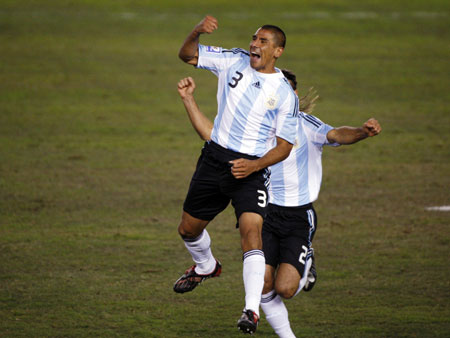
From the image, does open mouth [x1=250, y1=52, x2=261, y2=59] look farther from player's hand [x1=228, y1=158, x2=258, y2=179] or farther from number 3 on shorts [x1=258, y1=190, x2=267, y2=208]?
number 3 on shorts [x1=258, y1=190, x2=267, y2=208]

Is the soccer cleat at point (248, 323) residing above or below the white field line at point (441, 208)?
above

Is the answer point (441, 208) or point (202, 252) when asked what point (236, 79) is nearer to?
point (202, 252)

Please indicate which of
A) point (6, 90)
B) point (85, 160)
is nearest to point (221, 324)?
point (85, 160)

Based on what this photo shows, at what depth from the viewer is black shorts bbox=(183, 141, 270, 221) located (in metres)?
8.00

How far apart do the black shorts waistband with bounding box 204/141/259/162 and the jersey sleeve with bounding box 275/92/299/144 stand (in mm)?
370

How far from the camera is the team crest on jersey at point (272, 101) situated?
26.5 feet

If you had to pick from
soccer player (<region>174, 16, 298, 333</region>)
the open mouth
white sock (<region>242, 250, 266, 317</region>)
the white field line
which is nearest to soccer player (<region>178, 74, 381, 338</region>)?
soccer player (<region>174, 16, 298, 333</region>)

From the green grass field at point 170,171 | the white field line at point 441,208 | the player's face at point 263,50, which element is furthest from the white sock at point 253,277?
the white field line at point 441,208

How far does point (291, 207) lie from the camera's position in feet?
28.4

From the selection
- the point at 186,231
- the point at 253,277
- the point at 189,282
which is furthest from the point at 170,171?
the point at 253,277

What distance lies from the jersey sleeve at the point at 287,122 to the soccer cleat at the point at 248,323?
1787 mm

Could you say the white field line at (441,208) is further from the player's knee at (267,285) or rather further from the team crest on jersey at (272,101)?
the team crest on jersey at (272,101)

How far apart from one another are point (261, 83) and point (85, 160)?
28.8 ft

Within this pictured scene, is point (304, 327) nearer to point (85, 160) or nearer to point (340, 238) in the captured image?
point (340, 238)
